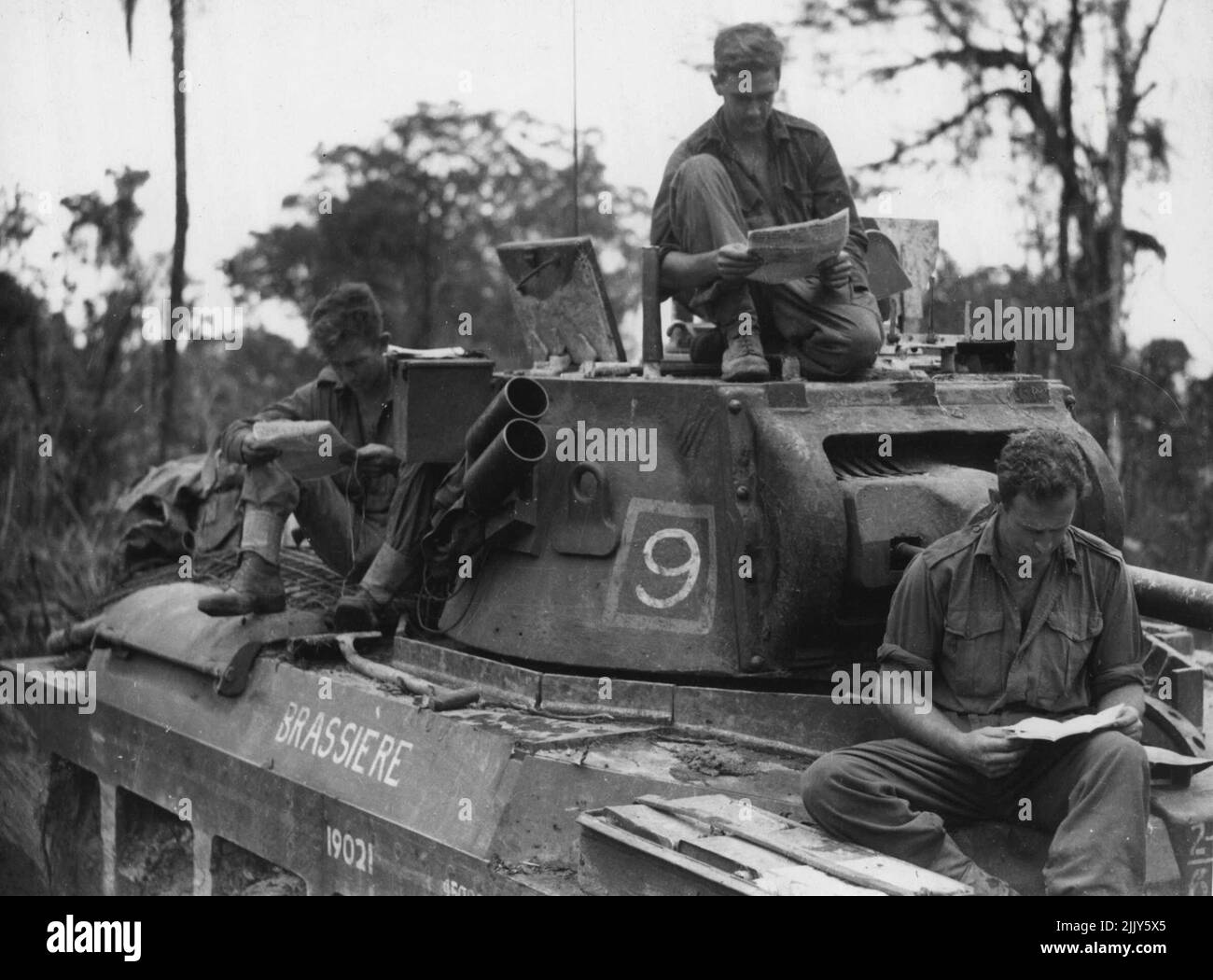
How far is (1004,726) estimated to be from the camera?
4742mm

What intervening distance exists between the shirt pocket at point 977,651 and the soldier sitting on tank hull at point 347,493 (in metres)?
2.57

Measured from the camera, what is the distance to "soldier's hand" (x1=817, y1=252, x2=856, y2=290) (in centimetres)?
599

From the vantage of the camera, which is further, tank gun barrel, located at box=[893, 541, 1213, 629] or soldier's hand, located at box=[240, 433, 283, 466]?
soldier's hand, located at box=[240, 433, 283, 466]

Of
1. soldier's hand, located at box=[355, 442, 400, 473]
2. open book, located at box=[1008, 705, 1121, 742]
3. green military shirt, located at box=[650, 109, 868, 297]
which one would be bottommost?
open book, located at box=[1008, 705, 1121, 742]

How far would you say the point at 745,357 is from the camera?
230 inches

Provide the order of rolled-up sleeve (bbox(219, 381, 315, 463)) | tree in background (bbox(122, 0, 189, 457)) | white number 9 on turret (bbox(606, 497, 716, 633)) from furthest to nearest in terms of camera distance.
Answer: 1. tree in background (bbox(122, 0, 189, 457))
2. rolled-up sleeve (bbox(219, 381, 315, 463))
3. white number 9 on turret (bbox(606, 497, 716, 633))

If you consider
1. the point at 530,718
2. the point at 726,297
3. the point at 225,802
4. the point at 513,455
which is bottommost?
the point at 225,802

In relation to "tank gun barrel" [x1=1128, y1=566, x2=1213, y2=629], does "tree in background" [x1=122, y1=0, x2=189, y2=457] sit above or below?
above

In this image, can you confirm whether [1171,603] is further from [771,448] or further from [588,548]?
[588,548]

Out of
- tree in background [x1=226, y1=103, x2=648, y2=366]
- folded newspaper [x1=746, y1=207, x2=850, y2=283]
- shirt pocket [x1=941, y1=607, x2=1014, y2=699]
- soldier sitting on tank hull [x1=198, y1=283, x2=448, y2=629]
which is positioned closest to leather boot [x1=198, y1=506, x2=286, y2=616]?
soldier sitting on tank hull [x1=198, y1=283, x2=448, y2=629]

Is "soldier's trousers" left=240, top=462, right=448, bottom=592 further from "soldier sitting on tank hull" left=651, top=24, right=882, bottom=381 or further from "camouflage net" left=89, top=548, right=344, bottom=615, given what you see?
"soldier sitting on tank hull" left=651, top=24, right=882, bottom=381

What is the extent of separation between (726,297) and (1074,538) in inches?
61.4

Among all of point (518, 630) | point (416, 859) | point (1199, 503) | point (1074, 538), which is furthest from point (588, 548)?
point (1199, 503)

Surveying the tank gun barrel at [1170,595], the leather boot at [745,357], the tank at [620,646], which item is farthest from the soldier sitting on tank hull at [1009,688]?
the leather boot at [745,357]
